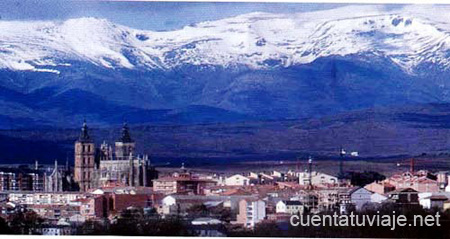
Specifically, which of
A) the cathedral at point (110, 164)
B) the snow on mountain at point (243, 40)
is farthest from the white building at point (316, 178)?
the cathedral at point (110, 164)

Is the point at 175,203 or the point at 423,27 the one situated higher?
the point at 423,27

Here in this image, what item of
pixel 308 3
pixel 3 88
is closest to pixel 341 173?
pixel 308 3

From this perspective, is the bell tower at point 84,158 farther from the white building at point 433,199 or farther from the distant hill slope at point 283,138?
the white building at point 433,199

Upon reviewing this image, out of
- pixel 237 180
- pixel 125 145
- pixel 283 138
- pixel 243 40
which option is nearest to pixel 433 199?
pixel 283 138

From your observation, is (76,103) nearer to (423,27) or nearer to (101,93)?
(101,93)

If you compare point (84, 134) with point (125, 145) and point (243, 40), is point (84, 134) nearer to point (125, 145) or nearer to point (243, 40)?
point (125, 145)

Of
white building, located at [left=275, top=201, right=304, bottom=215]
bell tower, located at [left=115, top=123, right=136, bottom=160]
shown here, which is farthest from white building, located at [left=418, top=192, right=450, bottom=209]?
bell tower, located at [left=115, top=123, right=136, bottom=160]

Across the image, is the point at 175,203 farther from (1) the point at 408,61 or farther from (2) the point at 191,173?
(1) the point at 408,61
